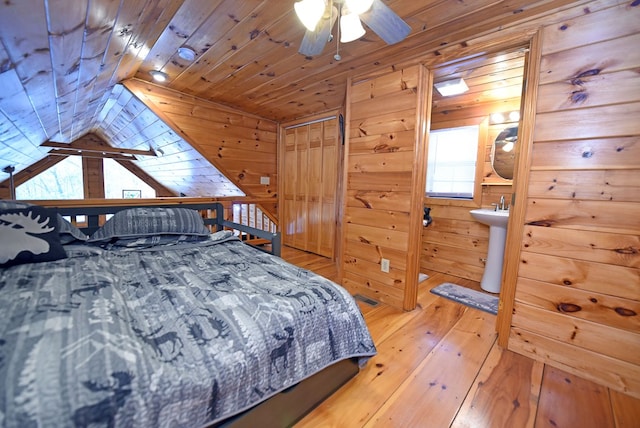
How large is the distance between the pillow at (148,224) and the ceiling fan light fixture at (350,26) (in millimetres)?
1806

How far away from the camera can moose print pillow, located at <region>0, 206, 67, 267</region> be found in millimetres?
1462

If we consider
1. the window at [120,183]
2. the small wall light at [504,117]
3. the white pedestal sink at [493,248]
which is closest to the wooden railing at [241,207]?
the white pedestal sink at [493,248]

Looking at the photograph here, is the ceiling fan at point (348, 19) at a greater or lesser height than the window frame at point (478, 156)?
greater

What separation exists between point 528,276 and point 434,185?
1837 mm

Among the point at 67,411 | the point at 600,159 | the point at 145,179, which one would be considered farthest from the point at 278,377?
the point at 145,179

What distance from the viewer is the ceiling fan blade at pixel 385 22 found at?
3.92ft

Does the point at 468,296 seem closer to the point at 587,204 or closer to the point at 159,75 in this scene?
the point at 587,204

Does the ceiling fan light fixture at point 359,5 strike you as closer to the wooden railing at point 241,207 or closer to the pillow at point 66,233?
the wooden railing at point 241,207

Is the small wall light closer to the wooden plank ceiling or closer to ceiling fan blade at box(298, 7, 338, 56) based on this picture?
the wooden plank ceiling

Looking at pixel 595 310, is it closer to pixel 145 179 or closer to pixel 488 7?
pixel 488 7

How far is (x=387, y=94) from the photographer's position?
86.0 inches

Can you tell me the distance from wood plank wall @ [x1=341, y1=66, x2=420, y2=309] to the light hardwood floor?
547 mm

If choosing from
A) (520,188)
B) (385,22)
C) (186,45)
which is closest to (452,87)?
(520,188)

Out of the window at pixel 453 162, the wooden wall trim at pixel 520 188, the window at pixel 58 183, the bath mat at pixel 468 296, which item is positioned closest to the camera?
the wooden wall trim at pixel 520 188
